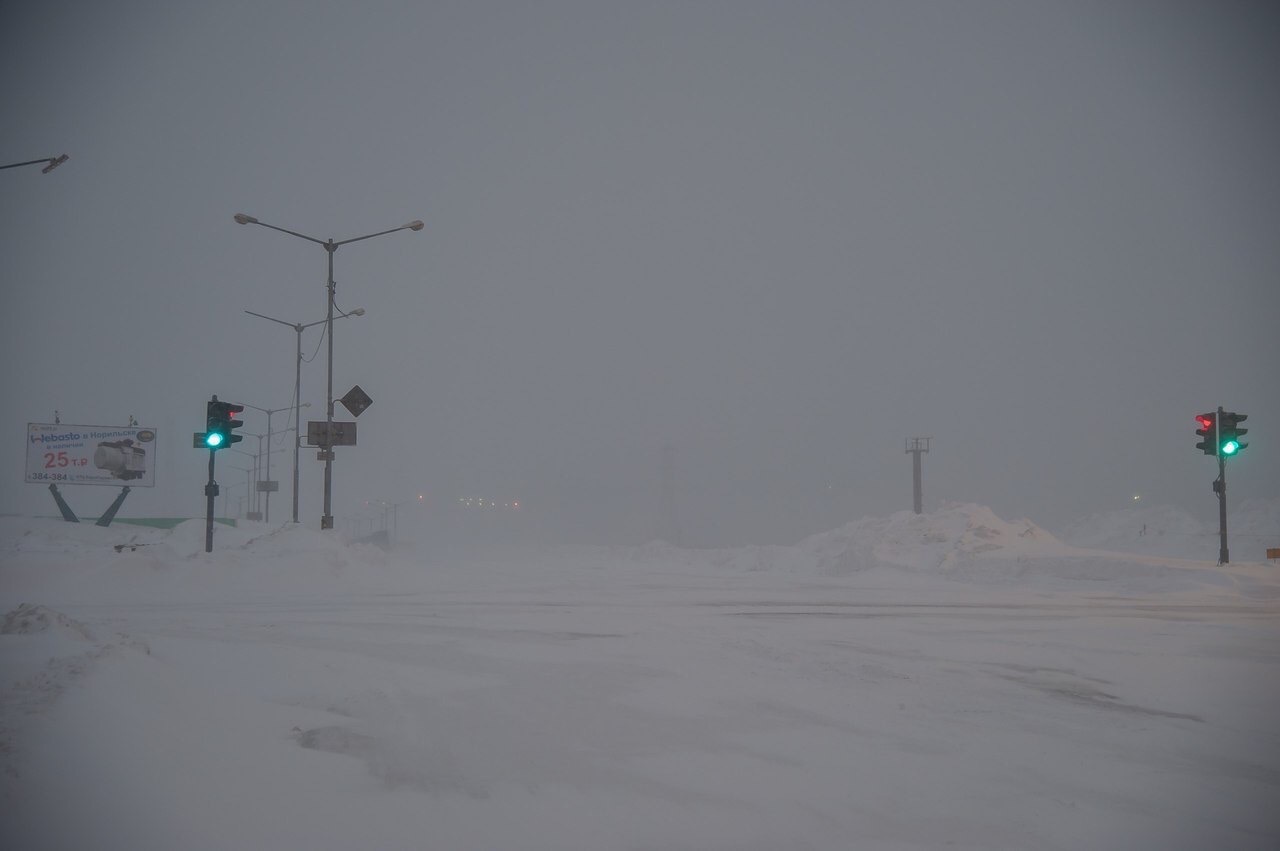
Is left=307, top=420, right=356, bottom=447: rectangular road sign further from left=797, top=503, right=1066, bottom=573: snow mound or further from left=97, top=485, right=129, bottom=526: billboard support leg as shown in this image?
left=97, top=485, right=129, bottom=526: billboard support leg

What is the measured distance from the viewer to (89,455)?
144 feet

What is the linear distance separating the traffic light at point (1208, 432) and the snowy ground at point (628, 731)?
12842 millimetres

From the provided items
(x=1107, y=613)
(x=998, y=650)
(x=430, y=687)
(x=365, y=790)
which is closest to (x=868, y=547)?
(x=1107, y=613)

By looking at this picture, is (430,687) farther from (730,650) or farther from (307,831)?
(730,650)

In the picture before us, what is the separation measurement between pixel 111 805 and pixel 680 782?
2653 mm

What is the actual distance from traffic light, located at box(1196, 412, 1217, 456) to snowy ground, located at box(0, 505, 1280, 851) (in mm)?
12842

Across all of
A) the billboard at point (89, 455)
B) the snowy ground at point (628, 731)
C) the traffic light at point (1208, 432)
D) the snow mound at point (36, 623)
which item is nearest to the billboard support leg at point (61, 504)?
the billboard at point (89, 455)

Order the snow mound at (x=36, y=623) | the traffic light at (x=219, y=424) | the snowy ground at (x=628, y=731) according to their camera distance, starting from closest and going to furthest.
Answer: the snowy ground at (x=628, y=731) → the snow mound at (x=36, y=623) → the traffic light at (x=219, y=424)

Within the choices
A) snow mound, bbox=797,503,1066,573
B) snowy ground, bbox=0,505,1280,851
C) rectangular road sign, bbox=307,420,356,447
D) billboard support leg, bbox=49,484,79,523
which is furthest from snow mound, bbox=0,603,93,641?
billboard support leg, bbox=49,484,79,523

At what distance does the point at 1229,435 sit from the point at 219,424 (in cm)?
2643

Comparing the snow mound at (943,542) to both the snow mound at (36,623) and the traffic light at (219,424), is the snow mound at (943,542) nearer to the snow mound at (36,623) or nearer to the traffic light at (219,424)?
the traffic light at (219,424)

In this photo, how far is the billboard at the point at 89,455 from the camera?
43.0 metres

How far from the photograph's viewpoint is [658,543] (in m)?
47.1

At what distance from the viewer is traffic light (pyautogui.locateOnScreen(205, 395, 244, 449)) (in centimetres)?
1869
